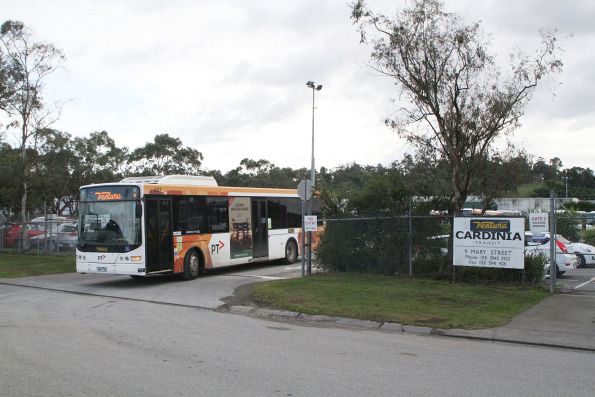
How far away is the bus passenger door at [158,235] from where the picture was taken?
52.3ft

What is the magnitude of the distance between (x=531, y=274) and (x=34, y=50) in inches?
1006

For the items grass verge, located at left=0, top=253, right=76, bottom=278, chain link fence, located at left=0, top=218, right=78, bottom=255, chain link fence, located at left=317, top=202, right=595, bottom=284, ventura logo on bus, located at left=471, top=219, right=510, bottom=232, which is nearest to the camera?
ventura logo on bus, located at left=471, top=219, right=510, bottom=232

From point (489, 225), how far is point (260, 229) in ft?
30.4

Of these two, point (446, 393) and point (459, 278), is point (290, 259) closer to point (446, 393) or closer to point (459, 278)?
point (459, 278)

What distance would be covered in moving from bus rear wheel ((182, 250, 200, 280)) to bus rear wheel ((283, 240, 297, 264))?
5.13 m

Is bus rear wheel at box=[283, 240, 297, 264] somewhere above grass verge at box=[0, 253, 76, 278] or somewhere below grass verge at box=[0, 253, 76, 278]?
above

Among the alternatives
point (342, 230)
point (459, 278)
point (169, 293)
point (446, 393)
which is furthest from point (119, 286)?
point (446, 393)

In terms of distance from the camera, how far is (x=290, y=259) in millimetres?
22656

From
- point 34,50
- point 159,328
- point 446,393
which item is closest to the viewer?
point 446,393

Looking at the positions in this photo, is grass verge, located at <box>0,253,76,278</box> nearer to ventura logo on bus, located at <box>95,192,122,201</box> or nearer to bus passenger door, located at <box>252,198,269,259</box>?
ventura logo on bus, located at <box>95,192,122,201</box>

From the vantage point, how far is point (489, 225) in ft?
45.3

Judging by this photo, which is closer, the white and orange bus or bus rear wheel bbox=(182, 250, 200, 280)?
the white and orange bus

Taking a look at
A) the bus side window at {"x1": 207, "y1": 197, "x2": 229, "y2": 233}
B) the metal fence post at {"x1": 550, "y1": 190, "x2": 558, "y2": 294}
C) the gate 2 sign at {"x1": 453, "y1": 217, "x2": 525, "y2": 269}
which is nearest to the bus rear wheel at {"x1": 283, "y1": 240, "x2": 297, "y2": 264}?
the bus side window at {"x1": 207, "y1": 197, "x2": 229, "y2": 233}

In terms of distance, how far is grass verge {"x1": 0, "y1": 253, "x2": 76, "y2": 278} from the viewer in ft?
66.0
